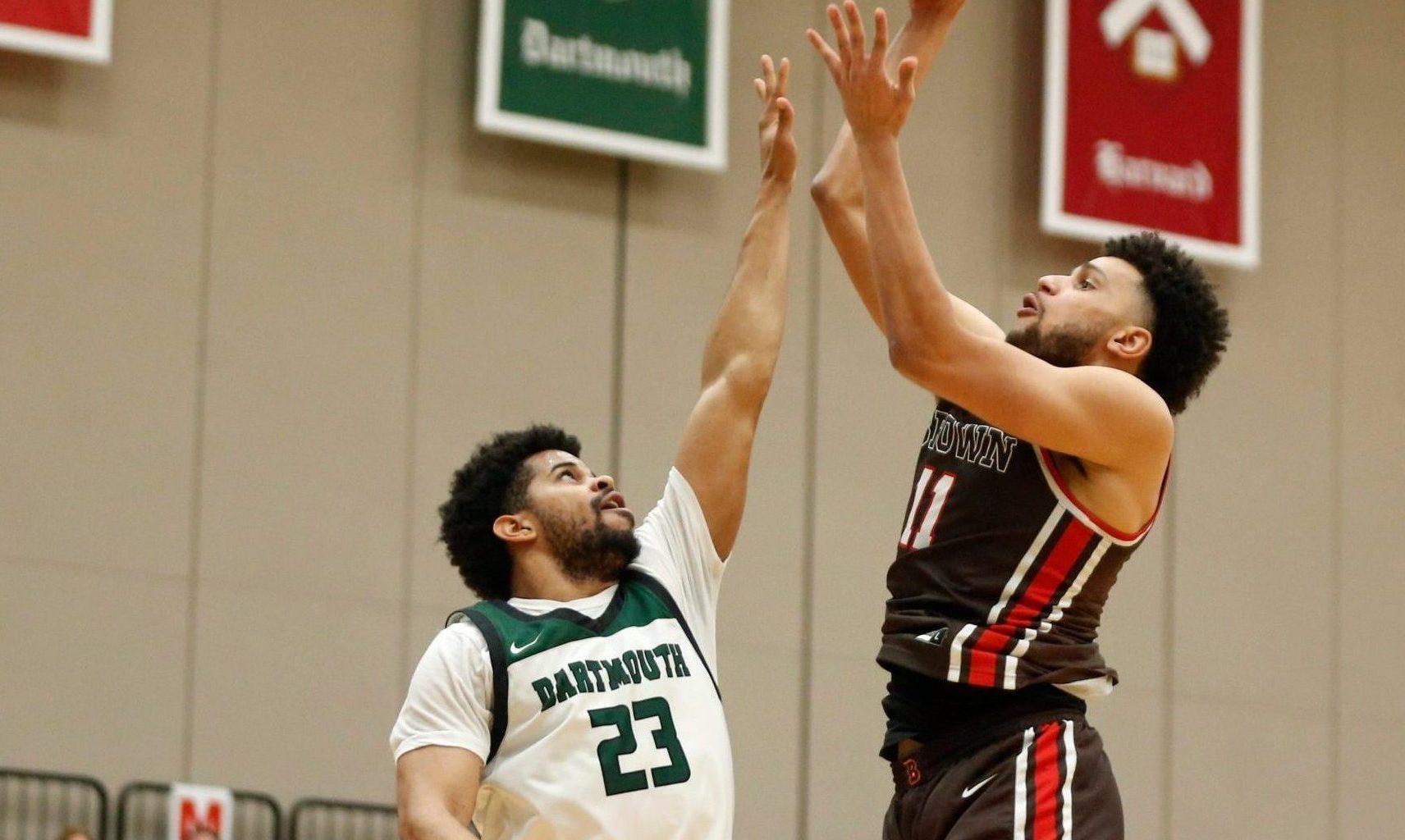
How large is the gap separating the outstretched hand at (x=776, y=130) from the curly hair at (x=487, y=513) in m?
1.06

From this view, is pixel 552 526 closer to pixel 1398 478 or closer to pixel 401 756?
pixel 401 756

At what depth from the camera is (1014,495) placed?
17.0 ft

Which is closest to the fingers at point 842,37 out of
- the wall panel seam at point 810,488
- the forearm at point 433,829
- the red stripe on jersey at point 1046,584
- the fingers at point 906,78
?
the fingers at point 906,78

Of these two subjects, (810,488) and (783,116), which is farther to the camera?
(810,488)

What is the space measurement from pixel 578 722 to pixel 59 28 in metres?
5.98

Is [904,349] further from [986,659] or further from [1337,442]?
[1337,442]

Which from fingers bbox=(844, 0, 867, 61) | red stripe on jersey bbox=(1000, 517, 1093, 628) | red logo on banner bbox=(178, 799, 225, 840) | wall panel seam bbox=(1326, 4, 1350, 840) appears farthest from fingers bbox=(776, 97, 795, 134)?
wall panel seam bbox=(1326, 4, 1350, 840)

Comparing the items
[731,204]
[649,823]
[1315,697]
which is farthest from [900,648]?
[1315,697]

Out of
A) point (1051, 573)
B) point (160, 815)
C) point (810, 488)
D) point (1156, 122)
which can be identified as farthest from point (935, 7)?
point (1156, 122)

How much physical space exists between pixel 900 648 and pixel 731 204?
6889 millimetres

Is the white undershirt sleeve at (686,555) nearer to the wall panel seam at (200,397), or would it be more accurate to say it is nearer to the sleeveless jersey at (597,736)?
the sleeveless jersey at (597,736)

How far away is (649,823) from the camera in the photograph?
5.46 metres

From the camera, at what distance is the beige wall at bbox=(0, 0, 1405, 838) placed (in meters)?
10.3

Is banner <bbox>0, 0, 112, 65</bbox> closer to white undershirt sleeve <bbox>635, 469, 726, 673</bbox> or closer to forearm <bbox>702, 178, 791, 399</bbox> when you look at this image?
forearm <bbox>702, 178, 791, 399</bbox>
